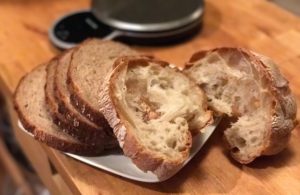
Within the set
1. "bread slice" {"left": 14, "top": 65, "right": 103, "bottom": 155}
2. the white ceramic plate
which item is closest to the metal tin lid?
"bread slice" {"left": 14, "top": 65, "right": 103, "bottom": 155}

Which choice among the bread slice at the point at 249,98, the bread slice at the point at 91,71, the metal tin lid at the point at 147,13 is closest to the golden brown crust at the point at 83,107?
the bread slice at the point at 91,71

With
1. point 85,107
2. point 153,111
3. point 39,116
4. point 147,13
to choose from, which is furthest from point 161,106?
point 147,13

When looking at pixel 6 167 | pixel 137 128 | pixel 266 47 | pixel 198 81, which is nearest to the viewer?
pixel 137 128

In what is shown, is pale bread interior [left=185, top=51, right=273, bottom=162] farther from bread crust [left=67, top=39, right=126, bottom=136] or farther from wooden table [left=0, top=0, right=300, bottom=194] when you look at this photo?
bread crust [left=67, top=39, right=126, bottom=136]

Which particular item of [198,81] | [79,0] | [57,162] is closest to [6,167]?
[79,0]

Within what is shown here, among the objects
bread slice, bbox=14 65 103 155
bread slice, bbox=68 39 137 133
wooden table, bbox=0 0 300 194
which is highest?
bread slice, bbox=68 39 137 133

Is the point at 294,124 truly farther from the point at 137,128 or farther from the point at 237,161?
the point at 137,128

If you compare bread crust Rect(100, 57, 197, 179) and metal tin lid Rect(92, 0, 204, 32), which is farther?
metal tin lid Rect(92, 0, 204, 32)
